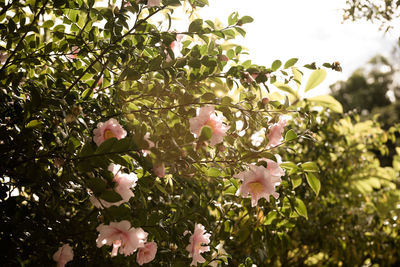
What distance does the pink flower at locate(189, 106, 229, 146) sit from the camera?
1.03m

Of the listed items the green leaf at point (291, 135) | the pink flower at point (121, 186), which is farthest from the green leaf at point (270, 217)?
Answer: the pink flower at point (121, 186)

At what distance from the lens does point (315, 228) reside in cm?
266

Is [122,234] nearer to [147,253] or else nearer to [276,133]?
[147,253]

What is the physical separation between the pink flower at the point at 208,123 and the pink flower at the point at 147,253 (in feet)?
1.15

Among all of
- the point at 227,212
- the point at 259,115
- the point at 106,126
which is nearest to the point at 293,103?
the point at 227,212

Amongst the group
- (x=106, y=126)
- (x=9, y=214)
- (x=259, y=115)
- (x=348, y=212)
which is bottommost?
(x=9, y=214)

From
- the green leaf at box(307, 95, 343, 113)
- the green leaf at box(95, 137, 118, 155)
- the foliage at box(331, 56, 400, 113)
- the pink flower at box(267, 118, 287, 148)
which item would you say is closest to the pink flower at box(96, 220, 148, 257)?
the green leaf at box(95, 137, 118, 155)

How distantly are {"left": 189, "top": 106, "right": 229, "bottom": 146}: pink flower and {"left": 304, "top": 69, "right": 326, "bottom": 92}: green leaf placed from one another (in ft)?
1.81

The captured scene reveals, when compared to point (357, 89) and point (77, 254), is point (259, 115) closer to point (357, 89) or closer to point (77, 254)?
point (77, 254)

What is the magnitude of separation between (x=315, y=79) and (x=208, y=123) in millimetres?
602

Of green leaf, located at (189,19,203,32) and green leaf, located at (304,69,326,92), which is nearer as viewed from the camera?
green leaf, located at (189,19,203,32)

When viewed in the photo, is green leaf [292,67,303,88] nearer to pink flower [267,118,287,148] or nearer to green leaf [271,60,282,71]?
green leaf [271,60,282,71]

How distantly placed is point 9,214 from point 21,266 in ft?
0.62

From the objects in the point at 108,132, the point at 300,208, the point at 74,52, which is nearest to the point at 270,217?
the point at 300,208
